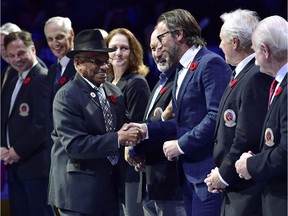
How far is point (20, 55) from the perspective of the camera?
6.98m

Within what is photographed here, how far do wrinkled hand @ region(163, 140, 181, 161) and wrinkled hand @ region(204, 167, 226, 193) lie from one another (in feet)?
1.28

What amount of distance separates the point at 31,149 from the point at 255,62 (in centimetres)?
273

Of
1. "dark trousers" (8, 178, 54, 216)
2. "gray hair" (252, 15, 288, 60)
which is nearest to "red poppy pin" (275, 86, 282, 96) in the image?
"gray hair" (252, 15, 288, 60)

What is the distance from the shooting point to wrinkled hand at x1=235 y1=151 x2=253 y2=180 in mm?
4273

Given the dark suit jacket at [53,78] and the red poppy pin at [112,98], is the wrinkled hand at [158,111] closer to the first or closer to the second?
the red poppy pin at [112,98]

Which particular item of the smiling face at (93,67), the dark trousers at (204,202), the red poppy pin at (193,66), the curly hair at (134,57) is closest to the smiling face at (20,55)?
the curly hair at (134,57)

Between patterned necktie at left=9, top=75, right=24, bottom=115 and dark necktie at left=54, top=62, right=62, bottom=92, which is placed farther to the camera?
patterned necktie at left=9, top=75, right=24, bottom=115

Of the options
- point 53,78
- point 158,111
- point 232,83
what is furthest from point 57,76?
point 232,83

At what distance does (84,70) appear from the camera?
209 inches

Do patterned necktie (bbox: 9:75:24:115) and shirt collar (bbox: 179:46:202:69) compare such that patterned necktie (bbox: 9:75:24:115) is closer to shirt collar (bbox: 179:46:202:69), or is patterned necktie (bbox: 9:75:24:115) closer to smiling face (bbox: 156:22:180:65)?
smiling face (bbox: 156:22:180:65)

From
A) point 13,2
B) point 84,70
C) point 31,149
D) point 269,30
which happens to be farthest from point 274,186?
point 13,2

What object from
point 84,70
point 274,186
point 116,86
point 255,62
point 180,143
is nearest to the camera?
point 274,186

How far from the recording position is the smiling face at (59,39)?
667 centimetres

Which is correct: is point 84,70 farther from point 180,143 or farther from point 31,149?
point 31,149
